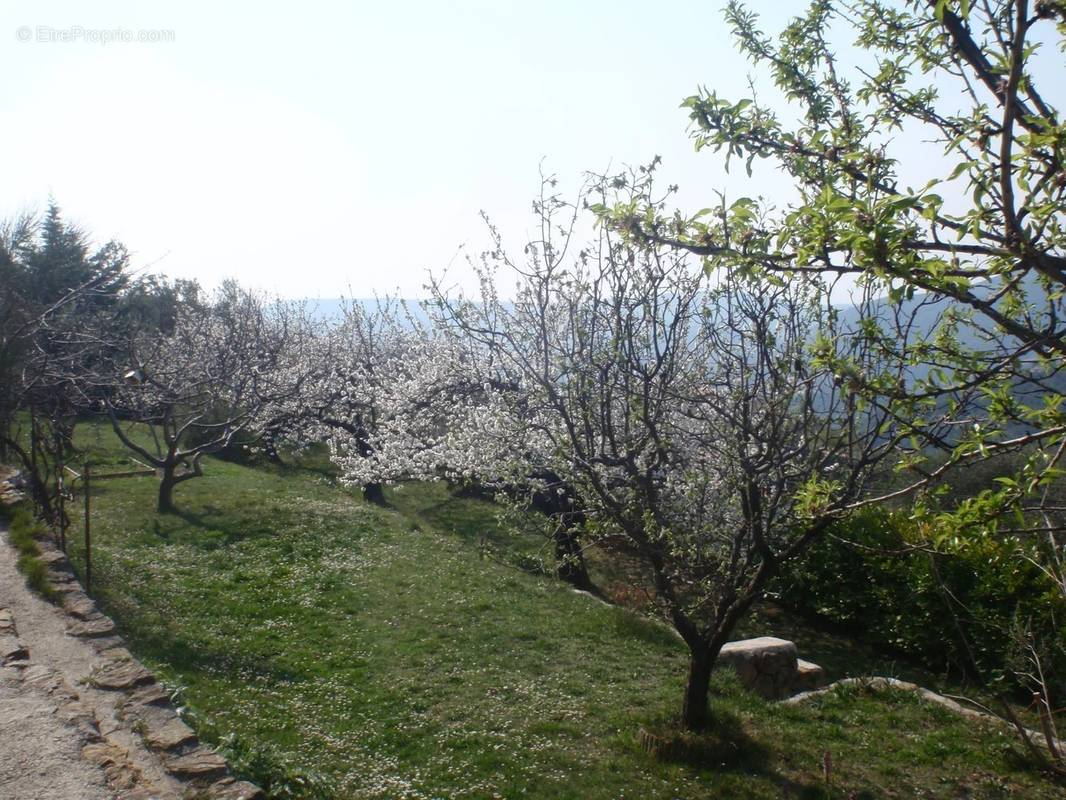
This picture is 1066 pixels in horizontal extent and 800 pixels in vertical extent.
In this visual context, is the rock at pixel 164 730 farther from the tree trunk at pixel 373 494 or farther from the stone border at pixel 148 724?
the tree trunk at pixel 373 494

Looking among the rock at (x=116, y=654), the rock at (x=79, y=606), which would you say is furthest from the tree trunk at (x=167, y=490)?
the rock at (x=116, y=654)

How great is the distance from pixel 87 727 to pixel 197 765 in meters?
0.79

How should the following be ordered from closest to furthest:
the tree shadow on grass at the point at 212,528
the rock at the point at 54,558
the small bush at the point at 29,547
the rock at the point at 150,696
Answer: the rock at the point at 150,696
the small bush at the point at 29,547
the rock at the point at 54,558
the tree shadow on grass at the point at 212,528

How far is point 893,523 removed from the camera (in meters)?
9.36

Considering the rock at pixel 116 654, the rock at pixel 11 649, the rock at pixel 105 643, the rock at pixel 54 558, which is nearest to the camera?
the rock at pixel 11 649

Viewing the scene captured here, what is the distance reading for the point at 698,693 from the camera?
6391 millimetres

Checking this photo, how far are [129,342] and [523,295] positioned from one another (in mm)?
9817

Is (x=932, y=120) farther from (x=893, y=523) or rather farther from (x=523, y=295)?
(x=893, y=523)

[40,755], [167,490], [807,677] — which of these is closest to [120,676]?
[40,755]

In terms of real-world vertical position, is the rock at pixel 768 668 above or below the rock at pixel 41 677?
above

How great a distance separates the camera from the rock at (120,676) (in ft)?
16.7

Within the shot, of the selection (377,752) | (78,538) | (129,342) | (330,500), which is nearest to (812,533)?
(377,752)

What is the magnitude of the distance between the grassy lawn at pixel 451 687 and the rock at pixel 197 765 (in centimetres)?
26

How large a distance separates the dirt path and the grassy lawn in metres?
0.40
